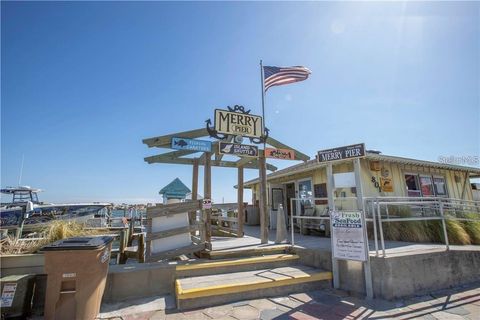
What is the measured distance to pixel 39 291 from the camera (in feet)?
13.3

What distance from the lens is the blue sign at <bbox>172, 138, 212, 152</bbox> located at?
5961 mm

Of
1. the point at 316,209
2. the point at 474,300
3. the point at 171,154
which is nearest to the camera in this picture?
the point at 474,300

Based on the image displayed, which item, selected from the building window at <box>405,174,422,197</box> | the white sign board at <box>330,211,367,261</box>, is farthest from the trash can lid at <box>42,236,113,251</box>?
the building window at <box>405,174,422,197</box>

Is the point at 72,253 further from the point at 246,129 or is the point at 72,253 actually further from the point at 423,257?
the point at 423,257

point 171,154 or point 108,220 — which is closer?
point 171,154

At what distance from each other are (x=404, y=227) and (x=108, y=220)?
17.1 meters

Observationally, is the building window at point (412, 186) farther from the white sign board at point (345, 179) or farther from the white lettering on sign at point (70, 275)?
the white lettering on sign at point (70, 275)

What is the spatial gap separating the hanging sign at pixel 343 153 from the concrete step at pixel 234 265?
2.45 m

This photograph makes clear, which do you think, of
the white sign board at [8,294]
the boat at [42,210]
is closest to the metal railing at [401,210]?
the white sign board at [8,294]

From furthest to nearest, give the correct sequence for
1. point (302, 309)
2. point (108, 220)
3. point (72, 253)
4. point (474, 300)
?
point (108, 220)
point (474, 300)
point (302, 309)
point (72, 253)

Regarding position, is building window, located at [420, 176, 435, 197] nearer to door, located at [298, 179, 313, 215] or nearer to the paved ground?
door, located at [298, 179, 313, 215]

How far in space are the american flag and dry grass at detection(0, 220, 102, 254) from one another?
7068mm

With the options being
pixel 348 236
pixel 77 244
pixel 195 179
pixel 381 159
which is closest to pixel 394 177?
pixel 381 159

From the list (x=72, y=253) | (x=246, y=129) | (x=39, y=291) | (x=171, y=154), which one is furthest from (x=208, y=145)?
(x=39, y=291)
